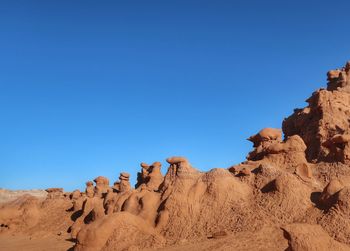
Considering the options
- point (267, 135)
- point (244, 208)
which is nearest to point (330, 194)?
point (244, 208)

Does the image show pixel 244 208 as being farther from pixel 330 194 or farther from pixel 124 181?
pixel 124 181

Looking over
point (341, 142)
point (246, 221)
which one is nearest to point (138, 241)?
point (246, 221)

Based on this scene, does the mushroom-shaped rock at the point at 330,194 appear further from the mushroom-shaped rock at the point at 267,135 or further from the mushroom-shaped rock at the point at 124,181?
the mushroom-shaped rock at the point at 124,181

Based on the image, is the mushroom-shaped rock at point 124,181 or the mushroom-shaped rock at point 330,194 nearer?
the mushroom-shaped rock at point 330,194

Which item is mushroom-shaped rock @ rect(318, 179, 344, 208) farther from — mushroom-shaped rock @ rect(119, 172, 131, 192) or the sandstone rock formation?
mushroom-shaped rock @ rect(119, 172, 131, 192)

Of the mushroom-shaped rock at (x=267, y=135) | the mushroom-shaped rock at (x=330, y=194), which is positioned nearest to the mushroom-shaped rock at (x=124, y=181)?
the mushroom-shaped rock at (x=267, y=135)

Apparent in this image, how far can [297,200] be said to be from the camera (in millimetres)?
11289

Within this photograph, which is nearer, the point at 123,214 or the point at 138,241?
the point at 138,241

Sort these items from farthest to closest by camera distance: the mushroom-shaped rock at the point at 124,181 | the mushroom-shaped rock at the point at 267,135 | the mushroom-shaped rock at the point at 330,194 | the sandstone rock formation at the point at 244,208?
the mushroom-shaped rock at the point at 124,181 → the mushroom-shaped rock at the point at 267,135 → the mushroom-shaped rock at the point at 330,194 → the sandstone rock formation at the point at 244,208

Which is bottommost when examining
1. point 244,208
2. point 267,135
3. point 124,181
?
point 244,208

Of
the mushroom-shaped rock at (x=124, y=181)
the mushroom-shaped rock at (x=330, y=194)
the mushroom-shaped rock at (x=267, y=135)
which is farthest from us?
the mushroom-shaped rock at (x=124, y=181)

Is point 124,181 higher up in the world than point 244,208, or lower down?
higher up

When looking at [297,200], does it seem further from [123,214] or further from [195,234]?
[123,214]

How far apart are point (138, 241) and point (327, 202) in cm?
531
